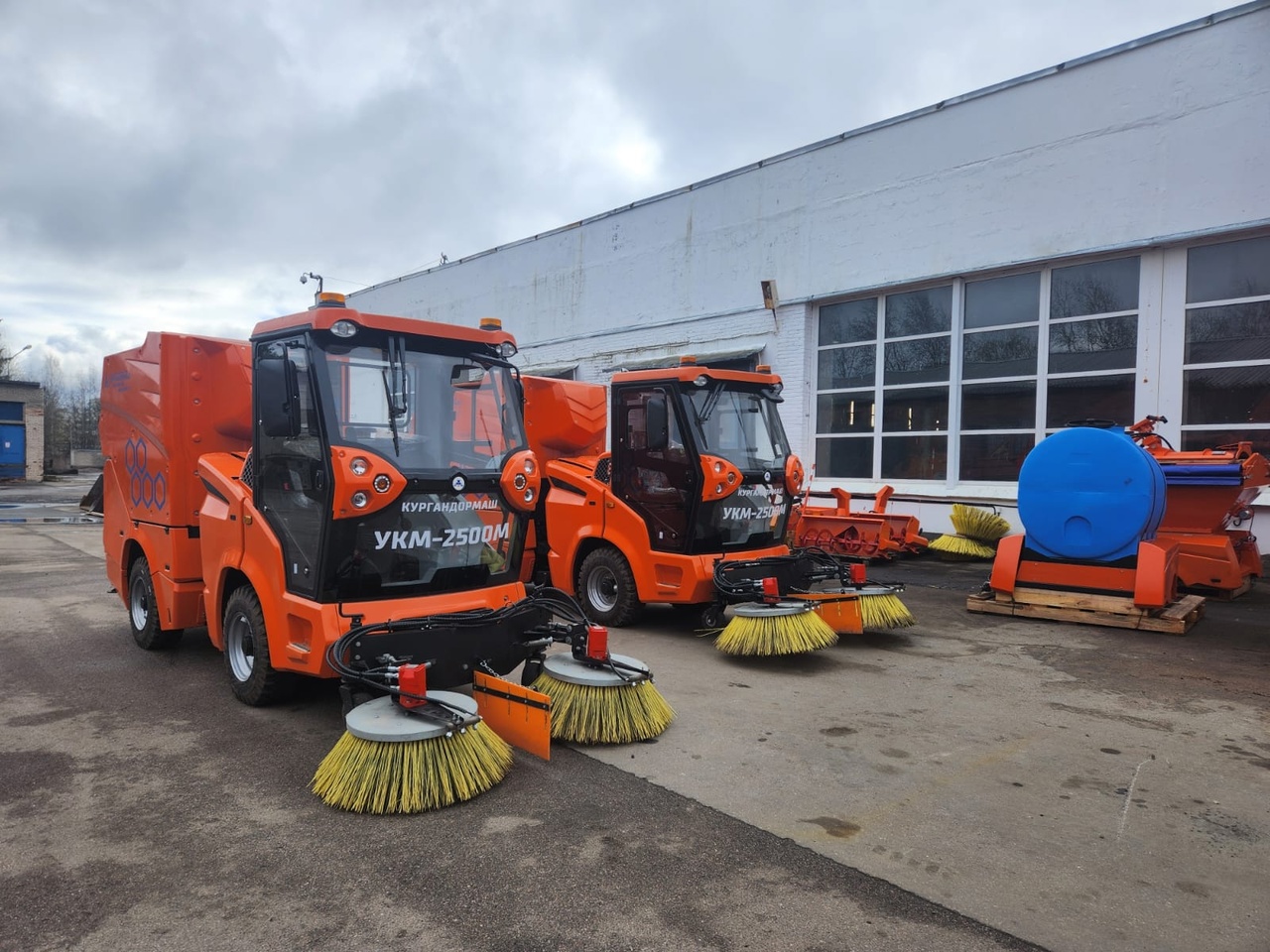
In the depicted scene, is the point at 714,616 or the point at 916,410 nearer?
the point at 714,616

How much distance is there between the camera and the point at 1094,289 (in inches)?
440

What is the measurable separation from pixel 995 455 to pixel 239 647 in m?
10.7

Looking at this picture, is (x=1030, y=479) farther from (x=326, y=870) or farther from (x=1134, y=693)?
(x=326, y=870)

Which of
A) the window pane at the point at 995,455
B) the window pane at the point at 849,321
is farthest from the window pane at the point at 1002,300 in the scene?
the window pane at the point at 995,455

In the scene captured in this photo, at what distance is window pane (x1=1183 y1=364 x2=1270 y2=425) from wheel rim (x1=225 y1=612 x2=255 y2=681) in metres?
11.1

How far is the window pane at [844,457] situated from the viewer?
13750mm

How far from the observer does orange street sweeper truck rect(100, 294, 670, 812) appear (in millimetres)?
3650

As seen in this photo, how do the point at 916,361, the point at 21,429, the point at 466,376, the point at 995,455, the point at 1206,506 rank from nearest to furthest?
the point at 466,376, the point at 1206,506, the point at 995,455, the point at 916,361, the point at 21,429

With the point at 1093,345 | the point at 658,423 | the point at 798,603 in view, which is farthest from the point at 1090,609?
the point at 1093,345

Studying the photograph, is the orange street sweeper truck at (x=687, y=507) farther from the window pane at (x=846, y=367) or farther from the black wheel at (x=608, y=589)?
the window pane at (x=846, y=367)

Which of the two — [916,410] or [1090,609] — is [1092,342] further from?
[1090,609]

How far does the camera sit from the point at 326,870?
9.81 feet

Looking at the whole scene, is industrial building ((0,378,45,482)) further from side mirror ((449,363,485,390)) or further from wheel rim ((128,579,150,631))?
side mirror ((449,363,485,390))

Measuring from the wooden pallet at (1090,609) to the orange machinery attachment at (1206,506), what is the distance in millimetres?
1024
